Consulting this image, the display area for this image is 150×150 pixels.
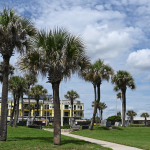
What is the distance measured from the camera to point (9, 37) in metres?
14.9

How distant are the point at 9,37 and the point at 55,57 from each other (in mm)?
3718

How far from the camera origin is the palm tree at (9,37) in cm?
1465

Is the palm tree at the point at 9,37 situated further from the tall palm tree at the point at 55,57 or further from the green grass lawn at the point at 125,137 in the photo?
the green grass lawn at the point at 125,137

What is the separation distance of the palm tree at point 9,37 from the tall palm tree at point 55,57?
69.0 inches

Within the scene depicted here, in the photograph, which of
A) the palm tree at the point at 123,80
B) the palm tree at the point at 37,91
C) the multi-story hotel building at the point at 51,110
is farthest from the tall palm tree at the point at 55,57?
the multi-story hotel building at the point at 51,110

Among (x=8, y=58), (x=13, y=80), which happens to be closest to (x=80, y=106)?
(x=13, y=80)

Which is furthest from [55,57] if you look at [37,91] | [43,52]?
[37,91]

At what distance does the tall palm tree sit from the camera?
13.5 metres

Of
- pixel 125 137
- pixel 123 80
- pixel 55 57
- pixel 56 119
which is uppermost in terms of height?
pixel 123 80

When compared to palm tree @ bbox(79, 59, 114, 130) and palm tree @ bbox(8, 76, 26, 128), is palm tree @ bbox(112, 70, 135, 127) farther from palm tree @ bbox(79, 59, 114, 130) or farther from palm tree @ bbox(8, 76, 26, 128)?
palm tree @ bbox(8, 76, 26, 128)

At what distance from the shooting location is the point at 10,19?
49.4ft

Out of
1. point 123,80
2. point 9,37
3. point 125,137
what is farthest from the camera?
point 123,80

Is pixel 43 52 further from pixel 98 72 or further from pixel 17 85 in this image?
pixel 17 85

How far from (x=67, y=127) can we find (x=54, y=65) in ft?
72.9
